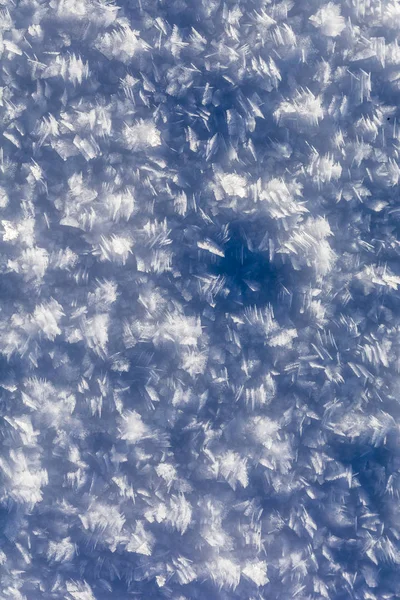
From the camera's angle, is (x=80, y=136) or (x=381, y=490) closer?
(x=80, y=136)

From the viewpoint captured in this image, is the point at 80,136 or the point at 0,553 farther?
the point at 0,553

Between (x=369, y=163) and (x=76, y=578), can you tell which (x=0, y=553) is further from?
(x=369, y=163)

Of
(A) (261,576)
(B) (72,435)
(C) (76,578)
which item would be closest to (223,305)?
(B) (72,435)

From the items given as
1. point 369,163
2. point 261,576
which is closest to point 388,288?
point 369,163

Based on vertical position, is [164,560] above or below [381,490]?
below

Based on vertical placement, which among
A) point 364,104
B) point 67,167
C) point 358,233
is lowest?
point 358,233

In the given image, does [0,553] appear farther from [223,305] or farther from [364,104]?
[364,104]
